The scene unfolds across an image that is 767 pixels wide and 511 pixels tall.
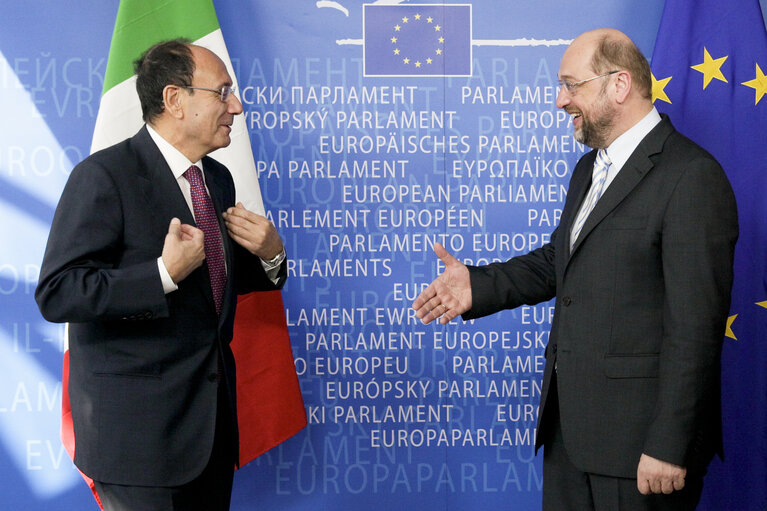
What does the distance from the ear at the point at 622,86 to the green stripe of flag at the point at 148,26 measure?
1.57 metres

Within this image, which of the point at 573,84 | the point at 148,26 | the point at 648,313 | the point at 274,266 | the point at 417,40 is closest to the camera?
the point at 648,313

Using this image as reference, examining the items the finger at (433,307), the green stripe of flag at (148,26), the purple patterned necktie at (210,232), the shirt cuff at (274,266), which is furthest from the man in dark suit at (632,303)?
the green stripe of flag at (148,26)

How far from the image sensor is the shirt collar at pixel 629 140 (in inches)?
77.8

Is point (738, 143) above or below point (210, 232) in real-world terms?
above

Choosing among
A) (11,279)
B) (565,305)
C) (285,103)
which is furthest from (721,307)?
(11,279)

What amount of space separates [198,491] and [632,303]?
48.2 inches

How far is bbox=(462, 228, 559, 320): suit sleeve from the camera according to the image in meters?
2.27

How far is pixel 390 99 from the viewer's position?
120 inches

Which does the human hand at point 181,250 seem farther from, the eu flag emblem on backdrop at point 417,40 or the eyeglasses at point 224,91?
the eu flag emblem on backdrop at point 417,40

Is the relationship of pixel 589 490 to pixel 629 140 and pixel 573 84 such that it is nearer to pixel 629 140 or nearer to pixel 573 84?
pixel 629 140

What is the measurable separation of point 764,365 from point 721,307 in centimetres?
137

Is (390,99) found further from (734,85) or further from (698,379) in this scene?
(698,379)

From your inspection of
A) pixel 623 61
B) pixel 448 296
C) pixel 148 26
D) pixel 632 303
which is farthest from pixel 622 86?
pixel 148 26

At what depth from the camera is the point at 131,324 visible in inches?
71.8
